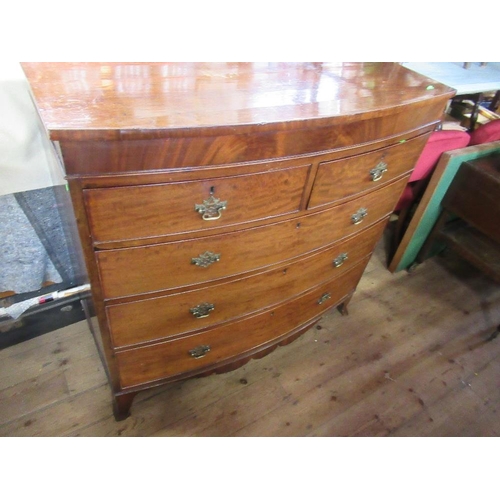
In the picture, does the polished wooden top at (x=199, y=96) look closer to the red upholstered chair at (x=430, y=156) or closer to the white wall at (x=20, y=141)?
the white wall at (x=20, y=141)

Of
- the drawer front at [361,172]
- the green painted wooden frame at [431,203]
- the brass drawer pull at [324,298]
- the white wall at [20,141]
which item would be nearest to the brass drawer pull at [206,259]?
the drawer front at [361,172]

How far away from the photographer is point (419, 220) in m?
1.87

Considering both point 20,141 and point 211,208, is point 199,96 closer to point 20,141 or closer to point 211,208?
point 211,208

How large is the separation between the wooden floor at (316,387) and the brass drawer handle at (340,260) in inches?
20.6

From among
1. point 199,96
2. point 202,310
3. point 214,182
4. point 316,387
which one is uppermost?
point 199,96

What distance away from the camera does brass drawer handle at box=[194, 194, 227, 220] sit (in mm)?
791

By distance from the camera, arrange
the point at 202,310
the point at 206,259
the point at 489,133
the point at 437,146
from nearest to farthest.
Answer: the point at 206,259 → the point at 202,310 → the point at 437,146 → the point at 489,133

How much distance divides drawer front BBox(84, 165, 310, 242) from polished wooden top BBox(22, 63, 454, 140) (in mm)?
122

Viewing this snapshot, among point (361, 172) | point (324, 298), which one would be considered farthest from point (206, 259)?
point (324, 298)

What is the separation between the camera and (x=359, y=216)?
3.90ft

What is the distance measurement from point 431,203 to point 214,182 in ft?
4.74

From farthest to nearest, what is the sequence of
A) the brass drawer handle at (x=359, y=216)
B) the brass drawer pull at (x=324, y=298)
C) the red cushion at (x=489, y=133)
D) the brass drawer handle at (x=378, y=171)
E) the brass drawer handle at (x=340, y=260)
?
the red cushion at (x=489, y=133), the brass drawer pull at (x=324, y=298), the brass drawer handle at (x=340, y=260), the brass drawer handle at (x=359, y=216), the brass drawer handle at (x=378, y=171)

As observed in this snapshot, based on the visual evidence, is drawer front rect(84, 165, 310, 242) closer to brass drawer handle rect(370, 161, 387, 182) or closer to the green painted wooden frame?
brass drawer handle rect(370, 161, 387, 182)

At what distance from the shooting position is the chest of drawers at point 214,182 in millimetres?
678
